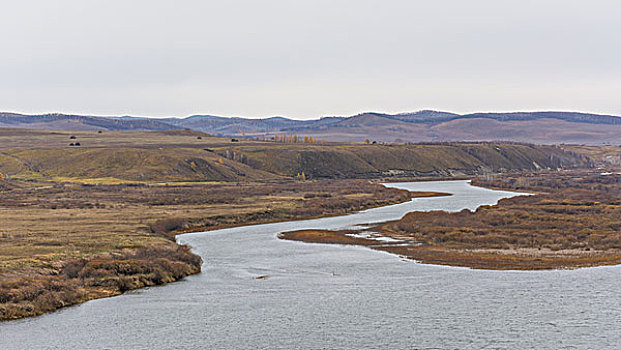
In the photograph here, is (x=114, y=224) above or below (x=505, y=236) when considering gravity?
below

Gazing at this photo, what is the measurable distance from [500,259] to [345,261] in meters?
12.8

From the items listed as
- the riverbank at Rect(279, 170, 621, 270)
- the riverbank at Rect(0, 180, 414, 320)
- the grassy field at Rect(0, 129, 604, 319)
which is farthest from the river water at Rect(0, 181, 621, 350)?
the riverbank at Rect(279, 170, 621, 270)

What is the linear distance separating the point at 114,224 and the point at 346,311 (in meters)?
42.7

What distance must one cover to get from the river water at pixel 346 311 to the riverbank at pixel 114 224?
1915 millimetres

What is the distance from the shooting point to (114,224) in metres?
76.8

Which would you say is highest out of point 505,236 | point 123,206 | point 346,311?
point 505,236

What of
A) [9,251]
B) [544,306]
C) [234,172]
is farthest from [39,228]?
[234,172]

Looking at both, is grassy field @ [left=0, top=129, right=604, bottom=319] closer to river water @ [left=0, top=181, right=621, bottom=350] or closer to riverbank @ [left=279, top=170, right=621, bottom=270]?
river water @ [left=0, top=181, right=621, bottom=350]

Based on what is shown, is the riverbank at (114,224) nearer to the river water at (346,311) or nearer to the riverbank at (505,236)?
the river water at (346,311)

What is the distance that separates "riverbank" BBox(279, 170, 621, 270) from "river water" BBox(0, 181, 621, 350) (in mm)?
4238

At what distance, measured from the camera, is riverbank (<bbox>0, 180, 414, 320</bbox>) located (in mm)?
45094

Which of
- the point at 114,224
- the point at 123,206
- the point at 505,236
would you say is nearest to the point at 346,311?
the point at 505,236

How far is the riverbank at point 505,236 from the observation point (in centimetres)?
5788

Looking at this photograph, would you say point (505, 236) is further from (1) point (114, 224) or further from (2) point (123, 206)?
(2) point (123, 206)
